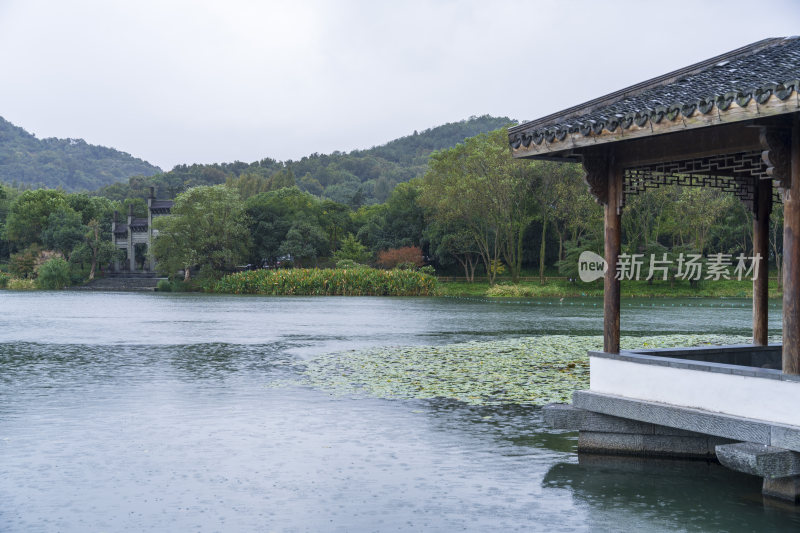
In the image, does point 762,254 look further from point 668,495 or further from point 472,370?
point 472,370

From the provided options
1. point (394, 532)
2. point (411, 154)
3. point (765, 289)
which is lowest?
point (394, 532)

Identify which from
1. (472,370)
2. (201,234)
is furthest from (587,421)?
(201,234)

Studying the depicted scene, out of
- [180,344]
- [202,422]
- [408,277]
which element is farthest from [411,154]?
[202,422]

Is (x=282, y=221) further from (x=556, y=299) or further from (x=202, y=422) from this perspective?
(x=202, y=422)

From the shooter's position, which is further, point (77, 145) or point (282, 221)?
point (77, 145)

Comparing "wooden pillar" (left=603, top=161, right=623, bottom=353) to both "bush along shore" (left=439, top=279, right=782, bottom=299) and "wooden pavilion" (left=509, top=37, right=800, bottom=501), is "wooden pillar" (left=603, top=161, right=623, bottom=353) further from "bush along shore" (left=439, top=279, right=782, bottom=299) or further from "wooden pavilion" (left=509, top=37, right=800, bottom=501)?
"bush along shore" (left=439, top=279, right=782, bottom=299)

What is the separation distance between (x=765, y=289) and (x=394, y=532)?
5.71 metres

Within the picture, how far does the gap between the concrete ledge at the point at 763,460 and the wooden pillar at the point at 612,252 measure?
1921mm

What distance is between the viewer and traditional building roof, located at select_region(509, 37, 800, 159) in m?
6.16

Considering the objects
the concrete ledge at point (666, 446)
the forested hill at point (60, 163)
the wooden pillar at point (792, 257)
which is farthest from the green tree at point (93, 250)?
the forested hill at point (60, 163)

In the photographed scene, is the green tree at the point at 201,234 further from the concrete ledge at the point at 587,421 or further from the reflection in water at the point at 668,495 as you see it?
the reflection in water at the point at 668,495

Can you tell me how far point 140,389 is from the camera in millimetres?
12836

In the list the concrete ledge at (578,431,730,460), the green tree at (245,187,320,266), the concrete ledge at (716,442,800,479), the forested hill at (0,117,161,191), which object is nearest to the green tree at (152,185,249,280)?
the green tree at (245,187,320,266)

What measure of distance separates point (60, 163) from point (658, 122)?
164800 millimetres
